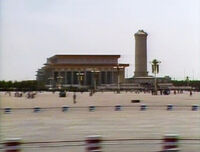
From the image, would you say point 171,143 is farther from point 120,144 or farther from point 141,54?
point 141,54

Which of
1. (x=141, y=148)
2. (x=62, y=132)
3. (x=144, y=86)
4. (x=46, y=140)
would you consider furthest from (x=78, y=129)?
(x=144, y=86)

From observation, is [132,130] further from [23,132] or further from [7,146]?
[7,146]

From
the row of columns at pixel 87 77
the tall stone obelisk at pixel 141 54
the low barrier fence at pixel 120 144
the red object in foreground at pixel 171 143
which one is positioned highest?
the tall stone obelisk at pixel 141 54

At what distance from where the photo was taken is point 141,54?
186 metres

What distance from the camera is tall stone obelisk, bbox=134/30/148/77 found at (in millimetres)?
186750

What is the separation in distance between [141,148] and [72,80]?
559 ft

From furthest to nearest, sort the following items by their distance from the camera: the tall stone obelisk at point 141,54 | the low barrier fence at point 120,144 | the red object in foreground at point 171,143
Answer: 1. the tall stone obelisk at point 141,54
2. the low barrier fence at point 120,144
3. the red object in foreground at point 171,143

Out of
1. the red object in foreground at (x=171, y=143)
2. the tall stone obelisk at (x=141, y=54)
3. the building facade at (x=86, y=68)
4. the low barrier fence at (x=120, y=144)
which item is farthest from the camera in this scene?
the tall stone obelisk at (x=141, y=54)

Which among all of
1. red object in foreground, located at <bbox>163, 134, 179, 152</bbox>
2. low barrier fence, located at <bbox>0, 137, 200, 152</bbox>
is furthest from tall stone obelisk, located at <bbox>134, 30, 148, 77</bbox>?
red object in foreground, located at <bbox>163, 134, 179, 152</bbox>

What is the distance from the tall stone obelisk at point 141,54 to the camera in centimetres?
18675

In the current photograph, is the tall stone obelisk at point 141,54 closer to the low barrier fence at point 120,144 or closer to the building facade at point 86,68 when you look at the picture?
the building facade at point 86,68

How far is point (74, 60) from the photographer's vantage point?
18738 cm

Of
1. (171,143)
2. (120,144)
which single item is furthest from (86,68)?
(171,143)

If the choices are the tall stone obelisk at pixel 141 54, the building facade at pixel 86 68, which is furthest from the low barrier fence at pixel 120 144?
the tall stone obelisk at pixel 141 54
